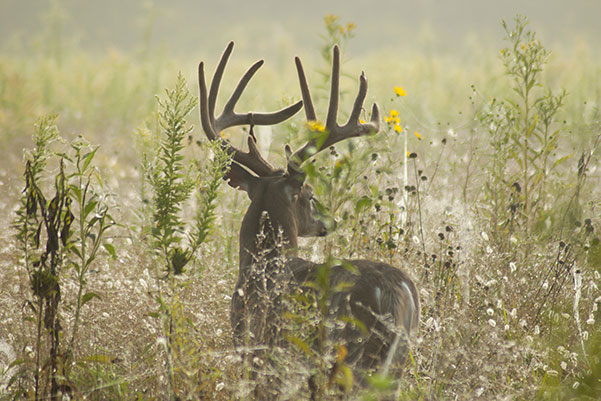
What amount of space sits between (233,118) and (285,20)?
3785 centimetres

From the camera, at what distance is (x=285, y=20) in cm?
4178

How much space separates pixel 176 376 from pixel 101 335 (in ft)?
3.07

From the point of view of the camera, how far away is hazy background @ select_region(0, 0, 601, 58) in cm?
3210

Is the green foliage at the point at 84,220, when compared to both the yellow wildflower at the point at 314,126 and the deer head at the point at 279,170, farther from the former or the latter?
the deer head at the point at 279,170

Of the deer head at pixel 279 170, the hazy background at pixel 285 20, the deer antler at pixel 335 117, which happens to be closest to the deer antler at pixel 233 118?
the deer head at pixel 279 170

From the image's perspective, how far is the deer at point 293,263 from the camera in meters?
3.26

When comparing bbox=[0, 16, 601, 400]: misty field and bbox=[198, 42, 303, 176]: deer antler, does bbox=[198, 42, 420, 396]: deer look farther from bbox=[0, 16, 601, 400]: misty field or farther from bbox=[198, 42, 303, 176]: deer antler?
bbox=[0, 16, 601, 400]: misty field

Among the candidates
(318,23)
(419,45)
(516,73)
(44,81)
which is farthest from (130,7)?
(516,73)

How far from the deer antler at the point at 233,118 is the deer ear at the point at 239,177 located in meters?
0.05

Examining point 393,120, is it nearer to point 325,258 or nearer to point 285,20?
point 325,258

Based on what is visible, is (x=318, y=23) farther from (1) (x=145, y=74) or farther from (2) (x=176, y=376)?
(2) (x=176, y=376)

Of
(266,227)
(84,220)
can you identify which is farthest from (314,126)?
(266,227)

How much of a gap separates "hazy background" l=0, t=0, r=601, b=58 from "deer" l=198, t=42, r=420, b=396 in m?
22.8

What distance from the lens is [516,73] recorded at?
5.26 m
